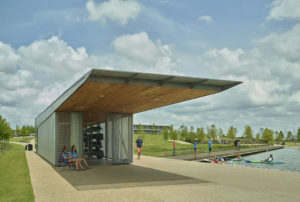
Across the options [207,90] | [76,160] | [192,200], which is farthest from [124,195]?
[76,160]

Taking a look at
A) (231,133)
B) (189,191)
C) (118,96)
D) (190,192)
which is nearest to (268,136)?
(231,133)

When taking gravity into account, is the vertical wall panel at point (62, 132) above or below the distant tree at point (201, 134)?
above

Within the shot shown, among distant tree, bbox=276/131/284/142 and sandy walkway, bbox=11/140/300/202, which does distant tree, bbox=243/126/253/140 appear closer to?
distant tree, bbox=276/131/284/142

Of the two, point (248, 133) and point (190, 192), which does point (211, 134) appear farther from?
point (190, 192)

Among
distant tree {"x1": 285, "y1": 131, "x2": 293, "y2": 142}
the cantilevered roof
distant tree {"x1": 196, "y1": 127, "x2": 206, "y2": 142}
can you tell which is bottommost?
distant tree {"x1": 285, "y1": 131, "x2": 293, "y2": 142}

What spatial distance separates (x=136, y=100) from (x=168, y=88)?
315 cm

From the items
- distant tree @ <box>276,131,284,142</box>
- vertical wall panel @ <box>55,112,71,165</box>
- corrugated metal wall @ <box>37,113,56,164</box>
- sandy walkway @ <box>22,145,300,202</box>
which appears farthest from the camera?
distant tree @ <box>276,131,284,142</box>

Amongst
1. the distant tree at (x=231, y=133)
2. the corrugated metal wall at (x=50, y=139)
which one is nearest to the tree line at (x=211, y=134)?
the distant tree at (x=231, y=133)

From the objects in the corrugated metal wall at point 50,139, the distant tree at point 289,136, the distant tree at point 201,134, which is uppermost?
the corrugated metal wall at point 50,139

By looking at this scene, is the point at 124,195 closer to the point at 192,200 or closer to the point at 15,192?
the point at 192,200

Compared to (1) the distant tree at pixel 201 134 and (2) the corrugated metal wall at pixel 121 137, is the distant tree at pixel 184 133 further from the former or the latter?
(2) the corrugated metal wall at pixel 121 137

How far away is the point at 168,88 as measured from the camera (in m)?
10.4

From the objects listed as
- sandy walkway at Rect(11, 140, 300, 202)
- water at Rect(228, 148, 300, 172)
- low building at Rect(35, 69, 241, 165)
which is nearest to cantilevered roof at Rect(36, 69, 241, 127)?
low building at Rect(35, 69, 241, 165)

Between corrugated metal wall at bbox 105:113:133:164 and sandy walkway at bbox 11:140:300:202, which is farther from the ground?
corrugated metal wall at bbox 105:113:133:164
